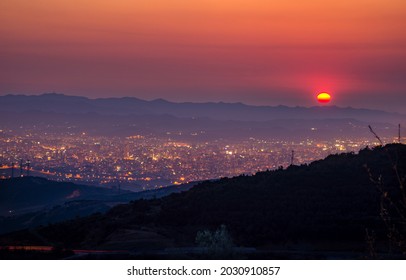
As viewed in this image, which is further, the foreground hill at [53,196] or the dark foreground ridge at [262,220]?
the foreground hill at [53,196]

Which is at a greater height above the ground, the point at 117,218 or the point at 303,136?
the point at 303,136

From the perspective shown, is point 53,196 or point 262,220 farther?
point 53,196

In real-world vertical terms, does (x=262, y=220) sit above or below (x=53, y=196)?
below

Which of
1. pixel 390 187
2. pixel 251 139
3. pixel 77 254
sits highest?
pixel 251 139

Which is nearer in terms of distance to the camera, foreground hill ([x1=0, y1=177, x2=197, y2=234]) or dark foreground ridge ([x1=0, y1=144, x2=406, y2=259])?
dark foreground ridge ([x1=0, y1=144, x2=406, y2=259])

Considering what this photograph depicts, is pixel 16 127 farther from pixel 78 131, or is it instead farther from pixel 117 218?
pixel 117 218

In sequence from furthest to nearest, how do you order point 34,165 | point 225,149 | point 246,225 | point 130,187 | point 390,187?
point 225,149 < point 34,165 < point 130,187 < point 390,187 < point 246,225
